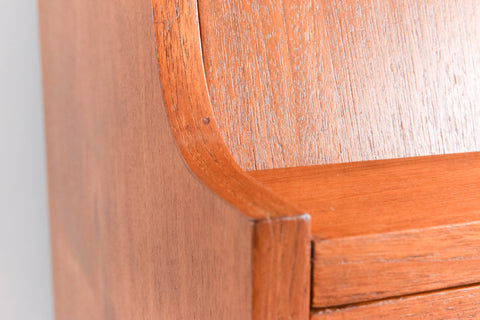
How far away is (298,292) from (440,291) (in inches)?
3.7

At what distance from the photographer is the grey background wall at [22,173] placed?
798 millimetres

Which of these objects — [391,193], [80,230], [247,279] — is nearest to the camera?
[247,279]

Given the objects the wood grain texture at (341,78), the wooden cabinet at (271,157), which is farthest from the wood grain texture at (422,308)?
the wood grain texture at (341,78)

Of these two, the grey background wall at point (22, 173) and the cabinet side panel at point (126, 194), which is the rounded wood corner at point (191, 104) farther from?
the grey background wall at point (22, 173)

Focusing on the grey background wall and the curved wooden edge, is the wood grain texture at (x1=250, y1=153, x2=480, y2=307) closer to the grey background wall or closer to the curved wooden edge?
the curved wooden edge

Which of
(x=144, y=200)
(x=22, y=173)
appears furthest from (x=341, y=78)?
(x=22, y=173)

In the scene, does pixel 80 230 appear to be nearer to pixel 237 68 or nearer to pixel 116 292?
pixel 116 292

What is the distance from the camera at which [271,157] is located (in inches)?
19.1

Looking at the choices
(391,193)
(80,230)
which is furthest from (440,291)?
(80,230)

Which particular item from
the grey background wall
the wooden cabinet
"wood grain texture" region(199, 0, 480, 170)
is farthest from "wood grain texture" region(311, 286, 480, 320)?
the grey background wall

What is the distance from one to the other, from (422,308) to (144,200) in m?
0.23

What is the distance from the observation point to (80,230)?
0.66 meters

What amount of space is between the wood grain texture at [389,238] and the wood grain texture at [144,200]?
0.02 metres

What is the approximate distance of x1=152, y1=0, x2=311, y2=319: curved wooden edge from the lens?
267 mm
